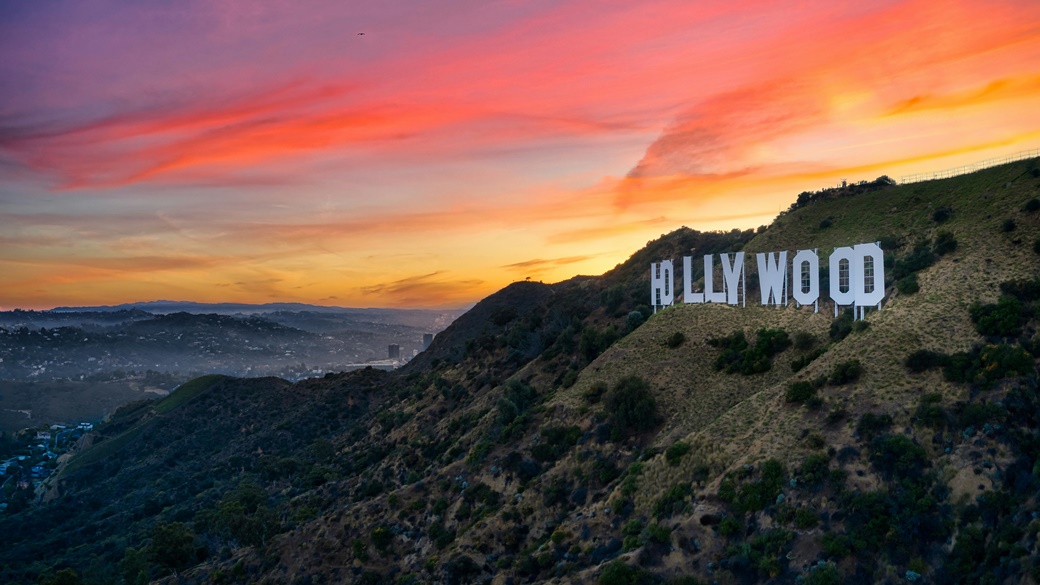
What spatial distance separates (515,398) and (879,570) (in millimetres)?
38651

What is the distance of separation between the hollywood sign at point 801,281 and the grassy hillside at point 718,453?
1.73 meters

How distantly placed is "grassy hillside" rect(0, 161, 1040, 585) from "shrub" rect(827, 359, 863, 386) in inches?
5.8

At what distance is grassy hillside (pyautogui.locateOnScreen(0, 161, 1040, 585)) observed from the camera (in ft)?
117

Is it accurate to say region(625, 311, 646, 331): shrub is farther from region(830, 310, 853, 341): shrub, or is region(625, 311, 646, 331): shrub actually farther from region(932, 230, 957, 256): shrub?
region(932, 230, 957, 256): shrub

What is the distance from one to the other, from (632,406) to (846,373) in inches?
595

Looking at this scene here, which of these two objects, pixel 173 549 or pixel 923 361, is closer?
pixel 923 361

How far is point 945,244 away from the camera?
2108 inches

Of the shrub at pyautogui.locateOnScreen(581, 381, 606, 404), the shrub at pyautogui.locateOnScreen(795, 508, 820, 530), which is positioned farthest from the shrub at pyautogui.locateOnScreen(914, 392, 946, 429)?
the shrub at pyautogui.locateOnScreen(581, 381, 606, 404)

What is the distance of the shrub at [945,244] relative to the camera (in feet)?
174

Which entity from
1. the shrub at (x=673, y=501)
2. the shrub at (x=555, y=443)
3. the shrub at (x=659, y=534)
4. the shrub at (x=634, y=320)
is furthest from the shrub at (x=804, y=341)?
the shrub at (x=659, y=534)

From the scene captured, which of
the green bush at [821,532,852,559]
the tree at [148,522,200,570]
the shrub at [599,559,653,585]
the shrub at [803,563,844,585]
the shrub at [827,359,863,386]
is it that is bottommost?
the tree at [148,522,200,570]

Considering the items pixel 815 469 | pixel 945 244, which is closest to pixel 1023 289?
pixel 945 244

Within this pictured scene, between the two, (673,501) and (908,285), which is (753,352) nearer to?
(908,285)

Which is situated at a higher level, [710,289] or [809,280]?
[809,280]
